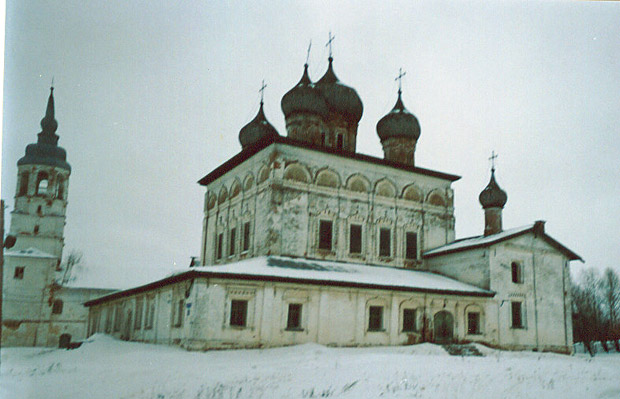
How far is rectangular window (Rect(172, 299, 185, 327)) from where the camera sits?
17.9 meters

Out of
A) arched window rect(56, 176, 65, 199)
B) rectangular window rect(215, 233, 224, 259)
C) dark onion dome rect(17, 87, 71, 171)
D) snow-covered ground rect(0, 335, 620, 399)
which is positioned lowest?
snow-covered ground rect(0, 335, 620, 399)

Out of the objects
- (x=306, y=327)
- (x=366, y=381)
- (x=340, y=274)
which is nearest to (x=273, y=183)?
(x=340, y=274)

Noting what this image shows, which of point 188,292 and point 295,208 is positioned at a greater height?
point 295,208

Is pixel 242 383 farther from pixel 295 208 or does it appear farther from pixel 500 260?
pixel 500 260

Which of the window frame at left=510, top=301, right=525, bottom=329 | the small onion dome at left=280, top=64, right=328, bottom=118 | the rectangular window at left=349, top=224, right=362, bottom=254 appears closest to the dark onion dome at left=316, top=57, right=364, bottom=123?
the small onion dome at left=280, top=64, right=328, bottom=118

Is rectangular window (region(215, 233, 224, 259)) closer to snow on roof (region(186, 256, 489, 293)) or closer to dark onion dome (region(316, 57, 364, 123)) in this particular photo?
snow on roof (region(186, 256, 489, 293))

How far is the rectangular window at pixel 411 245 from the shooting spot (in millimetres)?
24312

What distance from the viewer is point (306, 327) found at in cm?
1830

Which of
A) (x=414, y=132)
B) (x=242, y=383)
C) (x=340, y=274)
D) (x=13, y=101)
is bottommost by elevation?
(x=242, y=383)

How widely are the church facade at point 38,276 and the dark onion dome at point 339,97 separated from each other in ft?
39.7

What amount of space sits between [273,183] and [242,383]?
10200 millimetres

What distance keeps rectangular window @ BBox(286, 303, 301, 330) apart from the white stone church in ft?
0.11

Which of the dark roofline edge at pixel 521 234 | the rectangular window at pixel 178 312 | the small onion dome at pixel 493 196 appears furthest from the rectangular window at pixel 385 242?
the rectangular window at pixel 178 312

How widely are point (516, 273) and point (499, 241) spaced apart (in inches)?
68.6
